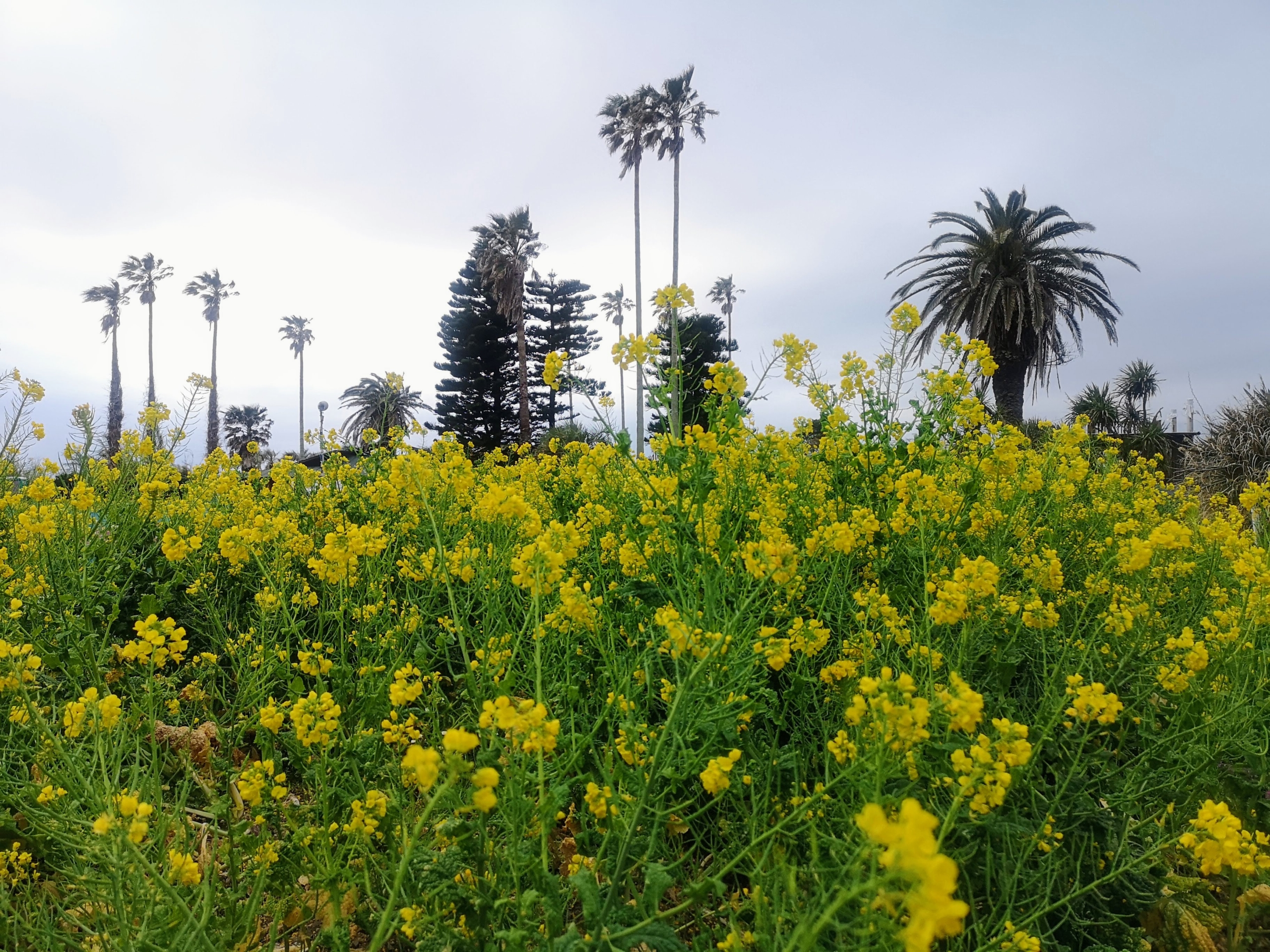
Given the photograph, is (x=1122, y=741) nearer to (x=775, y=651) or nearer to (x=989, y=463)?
(x=989, y=463)

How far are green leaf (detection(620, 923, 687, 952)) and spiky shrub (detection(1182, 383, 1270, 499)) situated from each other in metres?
12.2

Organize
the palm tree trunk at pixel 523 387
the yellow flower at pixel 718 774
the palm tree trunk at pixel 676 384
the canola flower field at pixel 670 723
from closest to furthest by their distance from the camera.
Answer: the canola flower field at pixel 670 723 < the yellow flower at pixel 718 774 < the palm tree trunk at pixel 676 384 < the palm tree trunk at pixel 523 387

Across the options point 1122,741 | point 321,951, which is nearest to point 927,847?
point 321,951

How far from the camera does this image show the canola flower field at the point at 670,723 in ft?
4.38

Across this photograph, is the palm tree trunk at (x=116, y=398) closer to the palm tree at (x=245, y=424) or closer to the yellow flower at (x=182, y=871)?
the palm tree at (x=245, y=424)

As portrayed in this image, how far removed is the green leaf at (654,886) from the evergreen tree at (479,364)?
111 ft

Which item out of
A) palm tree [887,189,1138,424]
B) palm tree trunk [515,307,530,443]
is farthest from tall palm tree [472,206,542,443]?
palm tree [887,189,1138,424]

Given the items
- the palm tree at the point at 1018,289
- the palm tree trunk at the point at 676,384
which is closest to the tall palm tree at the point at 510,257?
the palm tree at the point at 1018,289

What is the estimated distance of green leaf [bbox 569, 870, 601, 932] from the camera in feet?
3.89

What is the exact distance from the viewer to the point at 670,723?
129 centimetres

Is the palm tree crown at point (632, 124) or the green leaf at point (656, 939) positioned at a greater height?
the palm tree crown at point (632, 124)

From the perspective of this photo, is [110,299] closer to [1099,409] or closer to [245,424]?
[245,424]

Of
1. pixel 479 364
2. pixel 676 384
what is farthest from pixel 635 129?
pixel 676 384

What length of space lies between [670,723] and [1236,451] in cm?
1296
